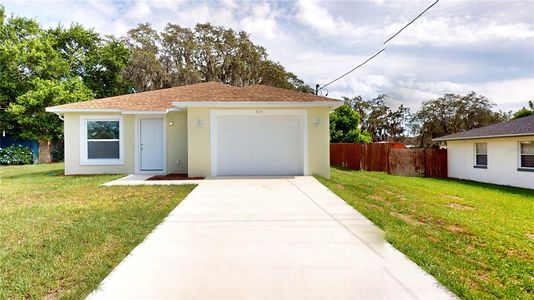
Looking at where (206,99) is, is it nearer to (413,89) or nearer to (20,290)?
(20,290)

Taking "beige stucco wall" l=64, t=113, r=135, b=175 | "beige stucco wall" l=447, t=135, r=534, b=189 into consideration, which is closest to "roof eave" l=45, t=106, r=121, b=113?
"beige stucco wall" l=64, t=113, r=135, b=175

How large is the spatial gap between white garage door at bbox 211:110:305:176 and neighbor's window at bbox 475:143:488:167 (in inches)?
447

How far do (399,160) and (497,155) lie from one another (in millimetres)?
4684

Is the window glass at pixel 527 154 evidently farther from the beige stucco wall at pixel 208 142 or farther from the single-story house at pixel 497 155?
the beige stucco wall at pixel 208 142

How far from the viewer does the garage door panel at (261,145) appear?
11328 mm

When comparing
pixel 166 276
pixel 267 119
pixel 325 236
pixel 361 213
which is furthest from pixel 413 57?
pixel 166 276

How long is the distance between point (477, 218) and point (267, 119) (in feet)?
23.2

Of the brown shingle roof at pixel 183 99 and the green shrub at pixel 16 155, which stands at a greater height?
the brown shingle roof at pixel 183 99

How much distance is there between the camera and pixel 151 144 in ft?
40.9

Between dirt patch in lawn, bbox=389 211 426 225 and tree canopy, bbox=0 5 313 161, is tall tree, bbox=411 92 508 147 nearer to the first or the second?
tree canopy, bbox=0 5 313 161

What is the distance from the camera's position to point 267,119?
11453 mm

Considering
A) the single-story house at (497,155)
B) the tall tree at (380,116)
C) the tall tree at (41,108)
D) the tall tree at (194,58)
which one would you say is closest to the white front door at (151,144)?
the tall tree at (41,108)

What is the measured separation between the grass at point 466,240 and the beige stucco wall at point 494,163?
20.1 ft

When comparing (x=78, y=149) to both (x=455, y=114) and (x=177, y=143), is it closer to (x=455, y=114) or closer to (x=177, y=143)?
(x=177, y=143)
